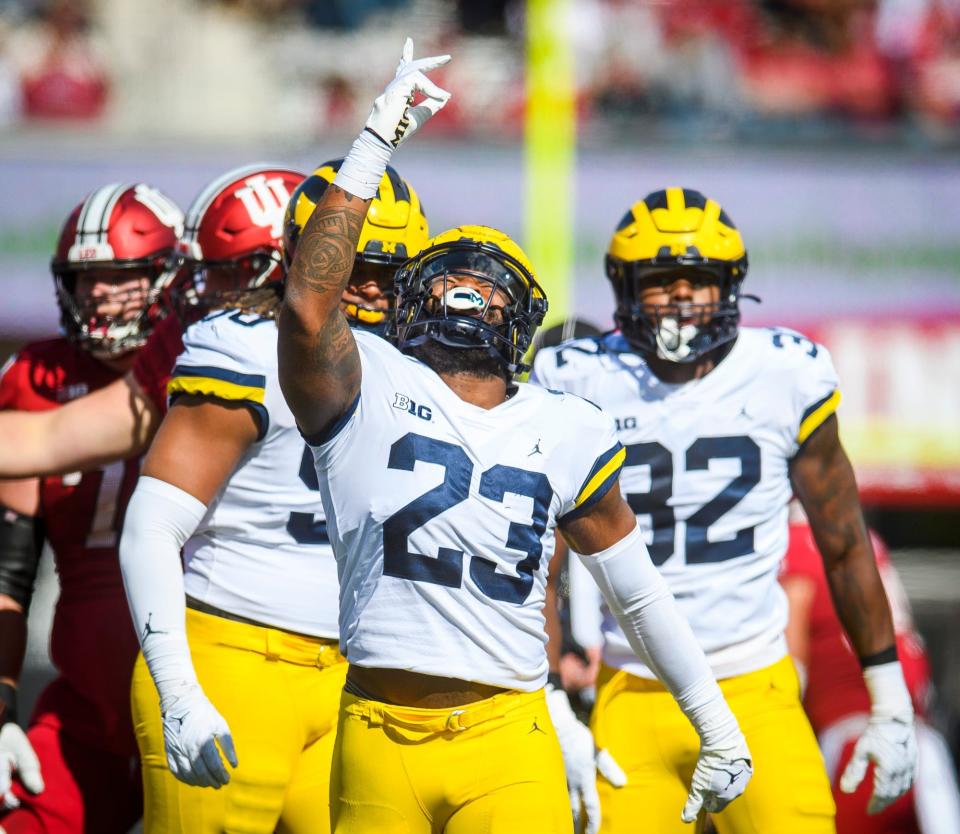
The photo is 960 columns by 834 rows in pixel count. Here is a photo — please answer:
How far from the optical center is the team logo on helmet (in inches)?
149

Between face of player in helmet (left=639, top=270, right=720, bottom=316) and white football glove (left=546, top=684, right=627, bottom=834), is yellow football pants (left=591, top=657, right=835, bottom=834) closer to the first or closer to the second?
white football glove (left=546, top=684, right=627, bottom=834)

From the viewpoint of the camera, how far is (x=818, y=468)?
147 inches

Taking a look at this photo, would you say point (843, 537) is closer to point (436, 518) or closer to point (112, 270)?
point (436, 518)

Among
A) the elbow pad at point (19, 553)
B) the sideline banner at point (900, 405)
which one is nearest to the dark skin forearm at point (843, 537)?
the elbow pad at point (19, 553)

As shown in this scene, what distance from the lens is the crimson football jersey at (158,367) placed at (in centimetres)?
352

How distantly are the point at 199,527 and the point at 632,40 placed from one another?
7242mm

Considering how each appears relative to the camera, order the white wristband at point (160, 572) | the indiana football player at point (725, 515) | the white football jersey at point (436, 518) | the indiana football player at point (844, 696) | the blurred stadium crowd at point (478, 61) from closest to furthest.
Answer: the white football jersey at point (436, 518) < the white wristband at point (160, 572) < the indiana football player at point (725, 515) < the indiana football player at point (844, 696) < the blurred stadium crowd at point (478, 61)

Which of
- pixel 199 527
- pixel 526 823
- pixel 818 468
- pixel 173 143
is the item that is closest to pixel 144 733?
pixel 199 527

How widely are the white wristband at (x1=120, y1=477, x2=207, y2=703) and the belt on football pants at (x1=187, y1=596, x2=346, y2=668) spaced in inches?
6.7

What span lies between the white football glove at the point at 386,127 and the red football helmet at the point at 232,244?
3.29ft

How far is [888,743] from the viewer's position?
12.4 ft

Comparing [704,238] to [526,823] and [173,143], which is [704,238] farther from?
[173,143]

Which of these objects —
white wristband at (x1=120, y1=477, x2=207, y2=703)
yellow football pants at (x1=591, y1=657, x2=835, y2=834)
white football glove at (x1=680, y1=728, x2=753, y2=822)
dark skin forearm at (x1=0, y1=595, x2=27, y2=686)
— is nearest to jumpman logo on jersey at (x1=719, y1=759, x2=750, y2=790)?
white football glove at (x1=680, y1=728, x2=753, y2=822)

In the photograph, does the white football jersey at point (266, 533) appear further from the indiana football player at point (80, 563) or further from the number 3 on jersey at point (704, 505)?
the number 3 on jersey at point (704, 505)
